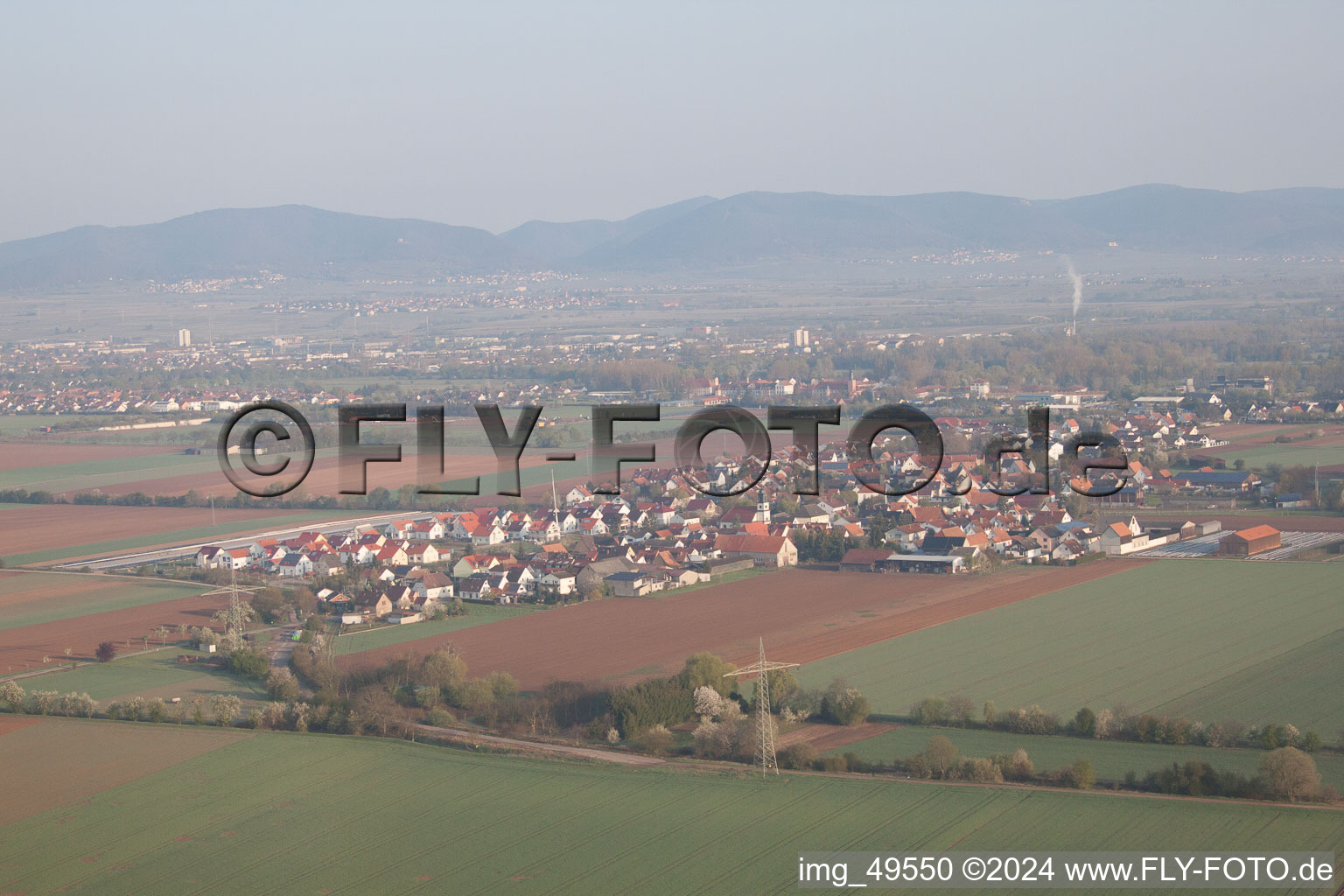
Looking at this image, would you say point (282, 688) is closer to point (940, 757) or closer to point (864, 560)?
point (940, 757)

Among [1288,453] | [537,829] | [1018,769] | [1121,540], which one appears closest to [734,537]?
[1121,540]

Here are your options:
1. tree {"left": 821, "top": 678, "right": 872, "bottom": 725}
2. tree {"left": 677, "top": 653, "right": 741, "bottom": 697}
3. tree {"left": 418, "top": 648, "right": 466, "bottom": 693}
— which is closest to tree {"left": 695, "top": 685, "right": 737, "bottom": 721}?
tree {"left": 677, "top": 653, "right": 741, "bottom": 697}

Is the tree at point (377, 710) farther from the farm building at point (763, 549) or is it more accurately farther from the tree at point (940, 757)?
the farm building at point (763, 549)

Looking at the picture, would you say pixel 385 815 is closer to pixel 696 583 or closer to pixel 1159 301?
pixel 696 583

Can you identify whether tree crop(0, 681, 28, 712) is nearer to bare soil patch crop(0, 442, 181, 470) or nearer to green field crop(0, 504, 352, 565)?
green field crop(0, 504, 352, 565)

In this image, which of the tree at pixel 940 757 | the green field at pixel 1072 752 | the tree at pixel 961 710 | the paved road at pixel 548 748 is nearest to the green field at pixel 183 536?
the paved road at pixel 548 748
